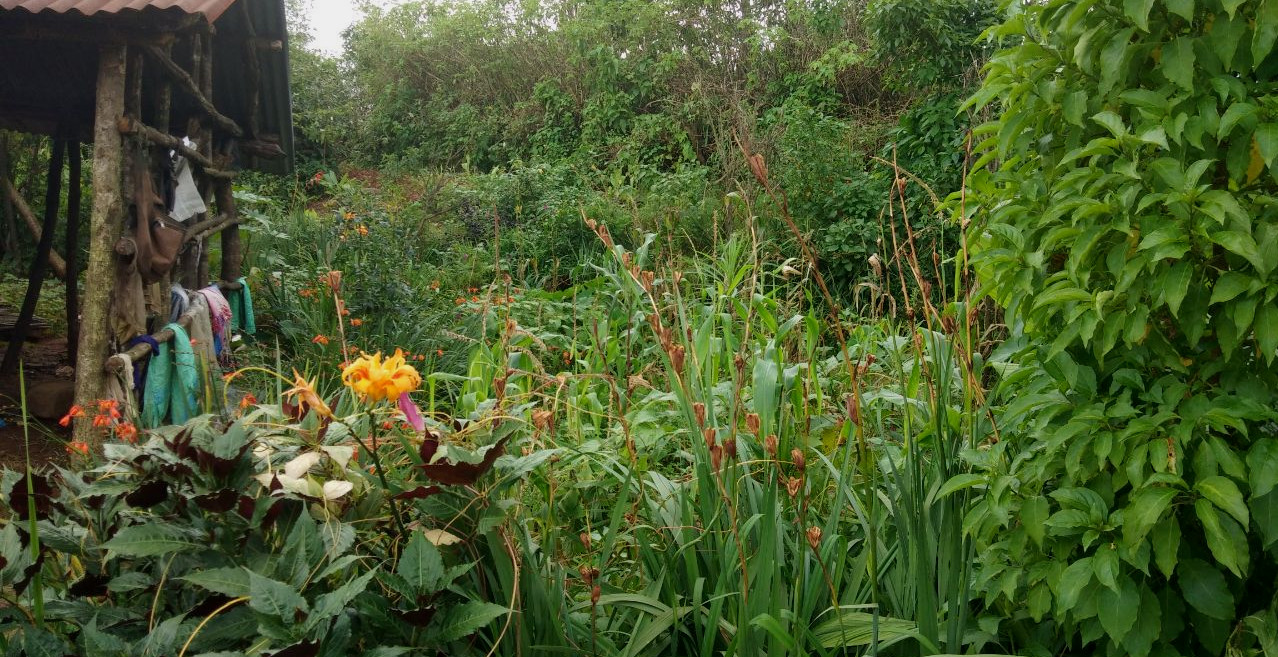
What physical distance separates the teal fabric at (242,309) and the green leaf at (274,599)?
5315 mm

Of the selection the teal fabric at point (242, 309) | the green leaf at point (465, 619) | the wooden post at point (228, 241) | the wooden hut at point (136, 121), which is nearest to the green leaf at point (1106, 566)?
the green leaf at point (465, 619)

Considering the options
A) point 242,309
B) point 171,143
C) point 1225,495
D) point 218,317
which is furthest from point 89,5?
point 1225,495

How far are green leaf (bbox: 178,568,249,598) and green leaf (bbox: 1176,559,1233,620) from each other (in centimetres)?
156

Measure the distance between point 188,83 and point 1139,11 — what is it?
5057mm

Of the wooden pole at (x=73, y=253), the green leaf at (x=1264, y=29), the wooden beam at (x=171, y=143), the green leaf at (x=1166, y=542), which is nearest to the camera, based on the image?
the green leaf at (x=1264, y=29)

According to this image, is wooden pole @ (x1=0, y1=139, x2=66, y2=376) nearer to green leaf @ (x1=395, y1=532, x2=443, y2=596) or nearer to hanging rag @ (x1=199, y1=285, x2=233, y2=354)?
hanging rag @ (x1=199, y1=285, x2=233, y2=354)

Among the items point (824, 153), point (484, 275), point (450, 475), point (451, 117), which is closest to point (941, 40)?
point (824, 153)

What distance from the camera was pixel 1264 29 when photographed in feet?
4.76

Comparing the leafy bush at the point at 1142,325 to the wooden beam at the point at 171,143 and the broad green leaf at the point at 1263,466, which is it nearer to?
the broad green leaf at the point at 1263,466

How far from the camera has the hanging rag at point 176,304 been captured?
4.97 meters

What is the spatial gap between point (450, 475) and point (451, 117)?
46.3ft

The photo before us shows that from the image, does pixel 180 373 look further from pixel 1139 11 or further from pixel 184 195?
pixel 1139 11

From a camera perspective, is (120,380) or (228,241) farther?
(228,241)

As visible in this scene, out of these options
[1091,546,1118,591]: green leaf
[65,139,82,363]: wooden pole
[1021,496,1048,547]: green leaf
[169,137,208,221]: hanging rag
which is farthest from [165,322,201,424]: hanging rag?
[1091,546,1118,591]: green leaf
